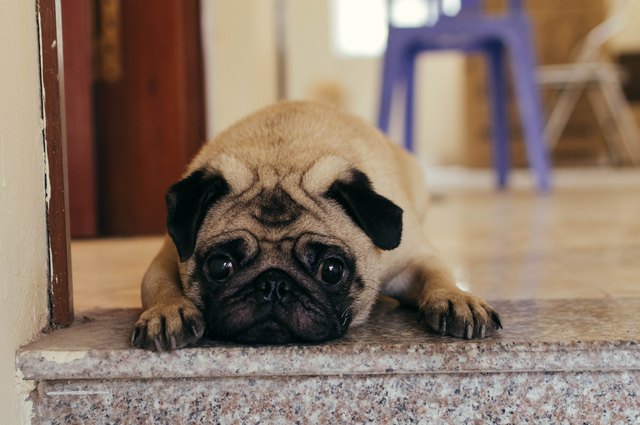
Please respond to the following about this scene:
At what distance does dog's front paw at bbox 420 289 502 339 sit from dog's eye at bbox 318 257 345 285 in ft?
0.57

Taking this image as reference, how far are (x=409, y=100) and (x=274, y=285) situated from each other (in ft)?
12.8

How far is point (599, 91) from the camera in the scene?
902 centimetres

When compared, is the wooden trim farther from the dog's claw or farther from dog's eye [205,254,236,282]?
the dog's claw

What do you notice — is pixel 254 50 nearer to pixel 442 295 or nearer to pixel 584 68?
pixel 584 68

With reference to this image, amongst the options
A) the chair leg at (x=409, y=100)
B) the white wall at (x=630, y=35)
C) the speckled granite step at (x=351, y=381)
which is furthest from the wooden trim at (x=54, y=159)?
the white wall at (x=630, y=35)

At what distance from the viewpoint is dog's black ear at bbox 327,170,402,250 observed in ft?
4.47

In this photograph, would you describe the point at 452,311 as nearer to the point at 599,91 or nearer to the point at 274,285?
the point at 274,285

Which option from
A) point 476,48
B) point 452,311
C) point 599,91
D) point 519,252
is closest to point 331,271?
point 452,311

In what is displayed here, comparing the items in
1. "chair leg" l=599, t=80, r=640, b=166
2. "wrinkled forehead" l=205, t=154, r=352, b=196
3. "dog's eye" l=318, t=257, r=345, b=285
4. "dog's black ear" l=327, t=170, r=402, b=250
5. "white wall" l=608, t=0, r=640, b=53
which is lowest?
"chair leg" l=599, t=80, r=640, b=166

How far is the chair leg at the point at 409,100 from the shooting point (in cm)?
477

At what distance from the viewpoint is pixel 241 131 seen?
1.65 m

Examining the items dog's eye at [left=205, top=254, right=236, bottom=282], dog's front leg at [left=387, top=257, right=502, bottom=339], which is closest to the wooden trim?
dog's eye at [left=205, top=254, right=236, bottom=282]

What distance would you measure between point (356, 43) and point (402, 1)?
3.04 ft

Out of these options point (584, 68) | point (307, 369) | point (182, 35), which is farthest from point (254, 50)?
point (307, 369)
